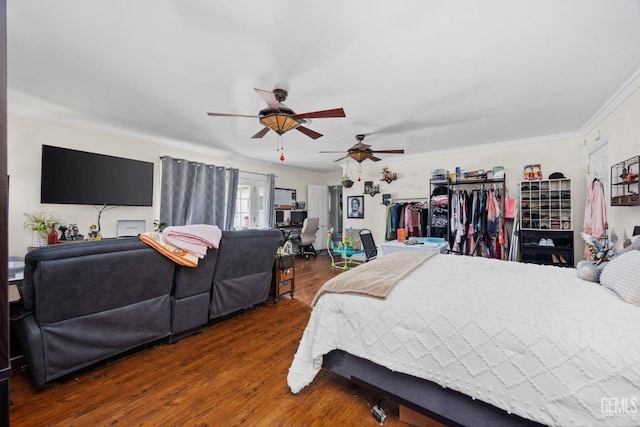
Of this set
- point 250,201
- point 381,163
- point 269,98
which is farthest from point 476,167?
point 250,201

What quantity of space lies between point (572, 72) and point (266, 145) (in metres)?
3.93

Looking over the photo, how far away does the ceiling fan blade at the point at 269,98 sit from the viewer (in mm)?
2063

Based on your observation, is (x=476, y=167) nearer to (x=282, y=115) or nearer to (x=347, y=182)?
(x=347, y=182)

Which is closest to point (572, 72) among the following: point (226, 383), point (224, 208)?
point (226, 383)

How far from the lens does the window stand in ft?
19.6

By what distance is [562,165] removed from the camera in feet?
13.2

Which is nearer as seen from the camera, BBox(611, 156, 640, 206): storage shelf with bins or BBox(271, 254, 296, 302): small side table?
BBox(611, 156, 640, 206): storage shelf with bins

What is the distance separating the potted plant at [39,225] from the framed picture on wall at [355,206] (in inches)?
200

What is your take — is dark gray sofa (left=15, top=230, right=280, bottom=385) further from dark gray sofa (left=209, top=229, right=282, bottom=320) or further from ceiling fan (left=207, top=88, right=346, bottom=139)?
ceiling fan (left=207, top=88, right=346, bottom=139)

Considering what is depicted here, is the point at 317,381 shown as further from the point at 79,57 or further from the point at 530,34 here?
the point at 79,57

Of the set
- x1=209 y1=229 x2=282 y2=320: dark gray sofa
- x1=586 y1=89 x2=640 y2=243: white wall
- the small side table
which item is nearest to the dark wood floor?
x1=209 y1=229 x2=282 y2=320: dark gray sofa

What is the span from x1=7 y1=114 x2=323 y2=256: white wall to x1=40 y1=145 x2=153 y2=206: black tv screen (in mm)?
104

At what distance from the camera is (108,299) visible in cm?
183

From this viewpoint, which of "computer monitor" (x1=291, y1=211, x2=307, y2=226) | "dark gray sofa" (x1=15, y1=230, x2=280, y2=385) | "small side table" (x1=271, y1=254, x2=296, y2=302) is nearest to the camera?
"dark gray sofa" (x1=15, y1=230, x2=280, y2=385)
